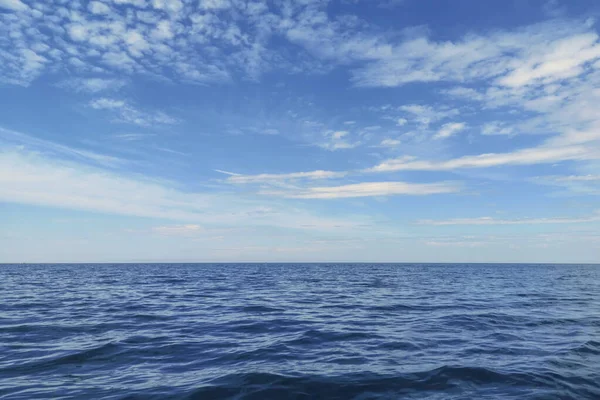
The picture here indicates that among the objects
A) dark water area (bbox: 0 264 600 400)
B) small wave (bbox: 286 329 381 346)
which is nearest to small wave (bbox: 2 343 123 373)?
dark water area (bbox: 0 264 600 400)

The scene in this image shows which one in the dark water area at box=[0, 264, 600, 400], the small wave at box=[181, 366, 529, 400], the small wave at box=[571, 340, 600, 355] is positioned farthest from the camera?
the small wave at box=[571, 340, 600, 355]

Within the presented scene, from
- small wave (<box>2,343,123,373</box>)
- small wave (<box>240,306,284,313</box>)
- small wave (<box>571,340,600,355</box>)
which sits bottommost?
small wave (<box>2,343,123,373</box>)

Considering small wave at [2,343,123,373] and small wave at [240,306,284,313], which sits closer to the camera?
small wave at [2,343,123,373]

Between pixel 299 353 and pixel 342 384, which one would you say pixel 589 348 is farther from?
pixel 299 353

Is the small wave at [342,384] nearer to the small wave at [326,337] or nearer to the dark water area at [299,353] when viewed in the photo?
the dark water area at [299,353]

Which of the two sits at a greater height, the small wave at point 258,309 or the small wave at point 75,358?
the small wave at point 258,309

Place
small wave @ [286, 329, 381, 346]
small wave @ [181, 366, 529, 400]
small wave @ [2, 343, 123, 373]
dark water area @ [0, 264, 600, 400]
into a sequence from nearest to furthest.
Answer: small wave @ [181, 366, 529, 400] → dark water area @ [0, 264, 600, 400] → small wave @ [2, 343, 123, 373] → small wave @ [286, 329, 381, 346]

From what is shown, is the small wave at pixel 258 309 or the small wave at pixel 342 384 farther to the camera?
the small wave at pixel 258 309

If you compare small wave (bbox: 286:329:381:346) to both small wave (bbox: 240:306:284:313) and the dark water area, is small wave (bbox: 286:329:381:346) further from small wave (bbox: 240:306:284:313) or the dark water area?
small wave (bbox: 240:306:284:313)

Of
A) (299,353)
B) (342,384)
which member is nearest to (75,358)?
(299,353)

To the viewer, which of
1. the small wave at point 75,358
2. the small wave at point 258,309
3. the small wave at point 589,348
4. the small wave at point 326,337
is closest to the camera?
the small wave at point 75,358

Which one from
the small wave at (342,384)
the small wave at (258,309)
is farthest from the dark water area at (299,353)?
the small wave at (258,309)

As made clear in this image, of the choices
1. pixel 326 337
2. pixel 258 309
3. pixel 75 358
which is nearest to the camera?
pixel 75 358

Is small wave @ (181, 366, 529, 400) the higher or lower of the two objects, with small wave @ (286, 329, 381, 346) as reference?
lower
